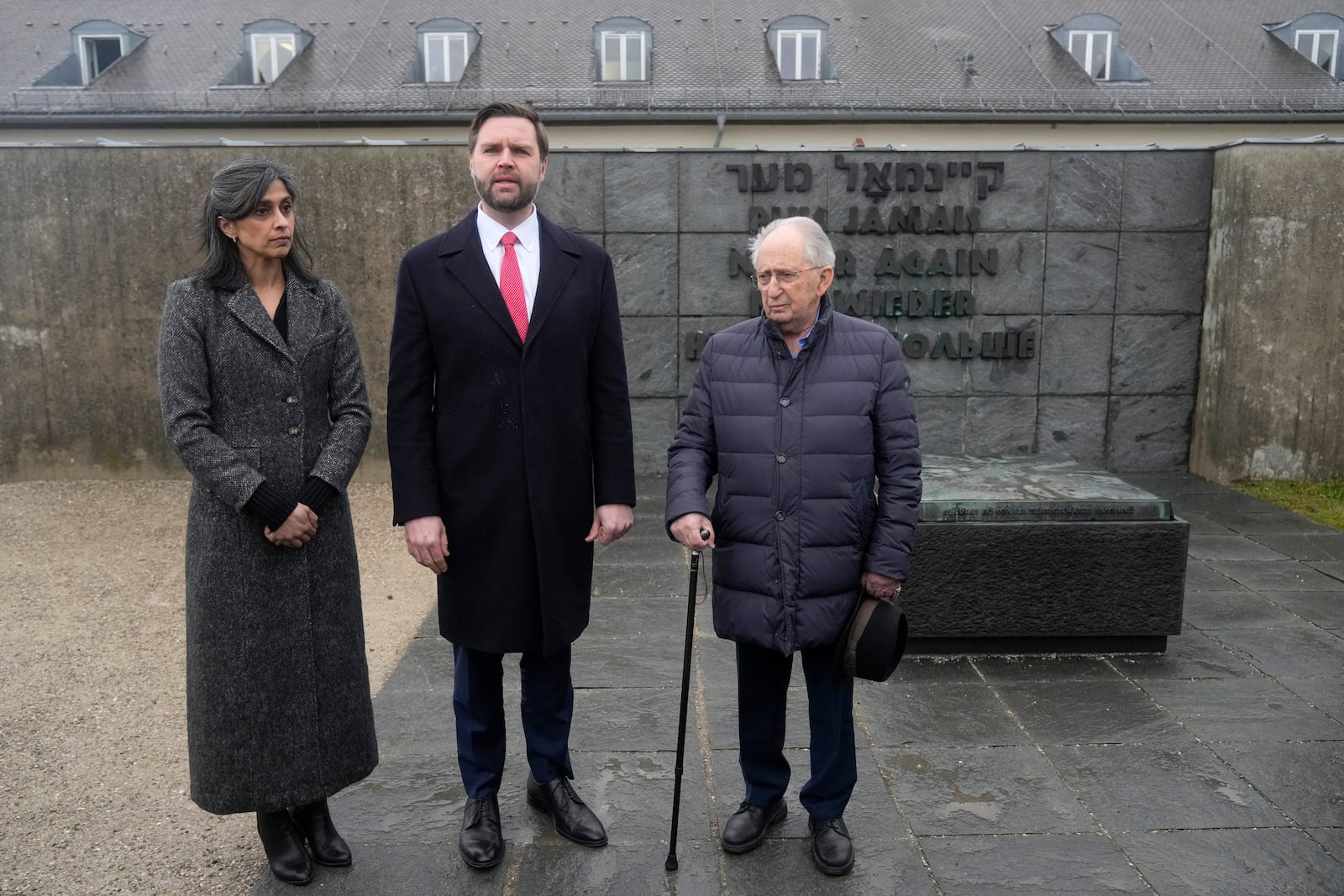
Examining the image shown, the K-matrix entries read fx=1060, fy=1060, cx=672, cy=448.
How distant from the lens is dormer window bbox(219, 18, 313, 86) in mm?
22828

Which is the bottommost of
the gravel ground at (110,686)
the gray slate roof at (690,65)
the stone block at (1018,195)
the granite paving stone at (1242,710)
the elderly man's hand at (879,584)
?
the gravel ground at (110,686)

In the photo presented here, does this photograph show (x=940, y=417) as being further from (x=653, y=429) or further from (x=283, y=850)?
(x=283, y=850)

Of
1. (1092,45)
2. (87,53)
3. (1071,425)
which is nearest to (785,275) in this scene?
(1071,425)

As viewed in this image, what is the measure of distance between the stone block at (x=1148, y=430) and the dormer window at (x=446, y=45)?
18217 millimetres

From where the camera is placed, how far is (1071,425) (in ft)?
28.5

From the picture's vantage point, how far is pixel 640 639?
497 centimetres

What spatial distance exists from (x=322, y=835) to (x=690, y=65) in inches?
841

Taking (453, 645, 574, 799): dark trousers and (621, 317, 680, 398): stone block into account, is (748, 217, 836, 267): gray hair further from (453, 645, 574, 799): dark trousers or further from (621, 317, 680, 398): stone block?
(621, 317, 680, 398): stone block

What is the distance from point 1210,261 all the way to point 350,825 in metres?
7.88

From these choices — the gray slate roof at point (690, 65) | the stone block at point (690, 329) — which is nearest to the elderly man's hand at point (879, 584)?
the stone block at point (690, 329)

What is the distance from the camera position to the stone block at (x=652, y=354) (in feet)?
28.1

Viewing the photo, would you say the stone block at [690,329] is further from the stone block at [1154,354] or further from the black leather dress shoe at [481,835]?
the black leather dress shoe at [481,835]

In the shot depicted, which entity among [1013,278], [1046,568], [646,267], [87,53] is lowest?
[1046,568]

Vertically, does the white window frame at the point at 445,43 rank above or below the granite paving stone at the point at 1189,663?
above
